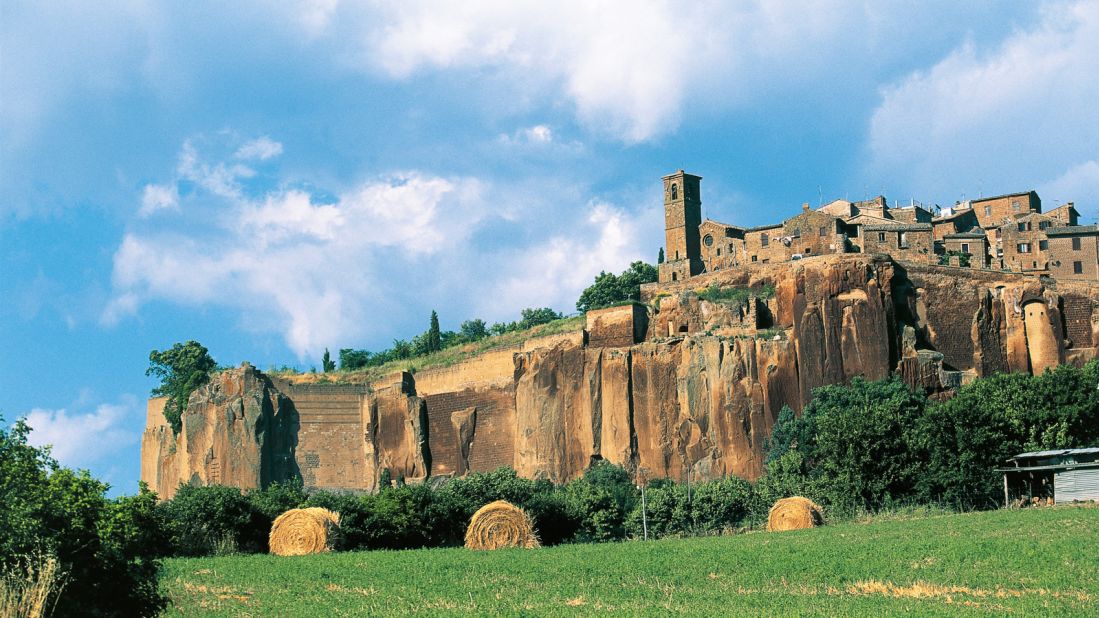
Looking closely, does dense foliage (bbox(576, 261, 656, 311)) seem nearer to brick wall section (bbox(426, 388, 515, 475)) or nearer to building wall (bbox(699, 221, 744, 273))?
building wall (bbox(699, 221, 744, 273))

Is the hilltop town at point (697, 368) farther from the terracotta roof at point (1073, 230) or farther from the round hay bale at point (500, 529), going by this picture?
the round hay bale at point (500, 529)

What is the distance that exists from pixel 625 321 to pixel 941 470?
90.6 ft

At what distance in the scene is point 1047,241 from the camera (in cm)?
9025

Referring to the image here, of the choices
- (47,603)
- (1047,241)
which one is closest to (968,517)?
(47,603)

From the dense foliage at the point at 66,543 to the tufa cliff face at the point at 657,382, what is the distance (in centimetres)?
5066

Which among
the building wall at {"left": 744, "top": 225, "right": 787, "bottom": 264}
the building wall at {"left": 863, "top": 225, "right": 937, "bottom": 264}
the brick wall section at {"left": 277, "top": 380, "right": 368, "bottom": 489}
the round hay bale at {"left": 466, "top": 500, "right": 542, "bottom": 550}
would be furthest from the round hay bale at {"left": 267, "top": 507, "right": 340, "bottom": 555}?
the building wall at {"left": 744, "top": 225, "right": 787, "bottom": 264}

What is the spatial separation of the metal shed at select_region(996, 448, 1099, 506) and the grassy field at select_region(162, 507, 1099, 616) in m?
6.29

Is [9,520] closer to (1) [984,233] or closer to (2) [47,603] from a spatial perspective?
(2) [47,603]

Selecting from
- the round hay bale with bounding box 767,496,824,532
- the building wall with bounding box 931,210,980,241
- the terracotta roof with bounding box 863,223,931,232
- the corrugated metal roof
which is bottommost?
the round hay bale with bounding box 767,496,824,532

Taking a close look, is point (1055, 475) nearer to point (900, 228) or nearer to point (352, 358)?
point (900, 228)

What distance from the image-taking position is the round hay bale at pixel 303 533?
1727 inches

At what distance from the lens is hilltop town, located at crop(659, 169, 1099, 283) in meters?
88.9

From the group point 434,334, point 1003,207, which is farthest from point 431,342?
point 1003,207

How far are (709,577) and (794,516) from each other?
53.5 feet
